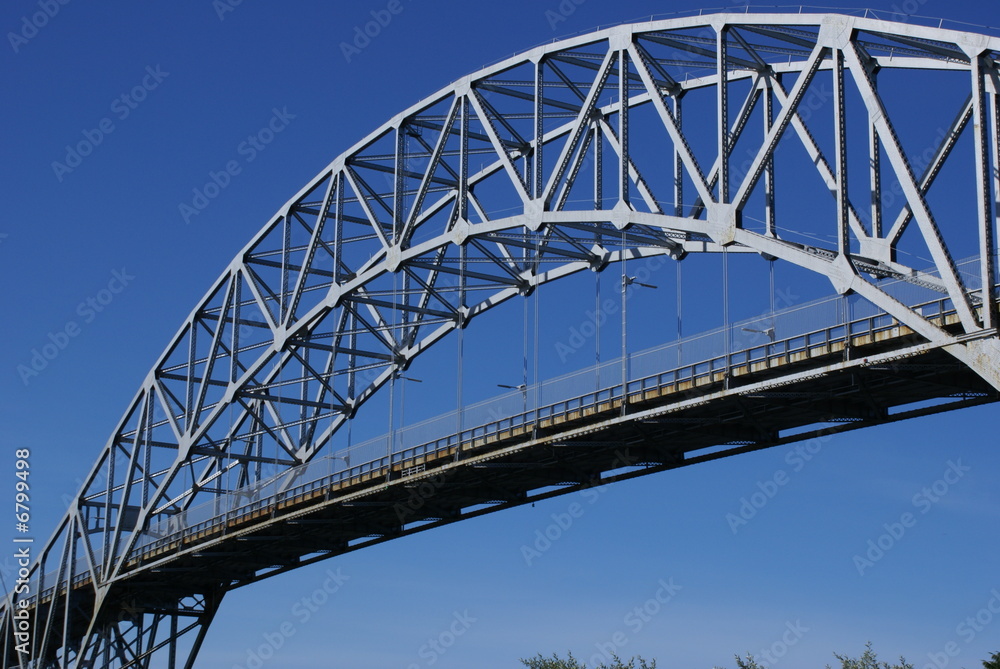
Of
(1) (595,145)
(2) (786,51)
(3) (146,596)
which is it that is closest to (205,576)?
(3) (146,596)

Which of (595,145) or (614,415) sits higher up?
(595,145)

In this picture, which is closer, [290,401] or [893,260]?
[893,260]

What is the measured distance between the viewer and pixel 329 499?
63625mm

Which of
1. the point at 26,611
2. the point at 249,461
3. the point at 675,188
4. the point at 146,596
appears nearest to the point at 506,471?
the point at 675,188

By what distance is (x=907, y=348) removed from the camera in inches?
1566

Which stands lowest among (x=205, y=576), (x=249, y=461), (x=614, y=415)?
(x=614, y=415)

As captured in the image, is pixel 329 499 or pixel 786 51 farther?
pixel 329 499

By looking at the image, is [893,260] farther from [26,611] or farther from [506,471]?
[26,611]

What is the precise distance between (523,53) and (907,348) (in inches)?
840

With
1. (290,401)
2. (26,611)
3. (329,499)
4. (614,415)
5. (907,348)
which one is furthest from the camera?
(26,611)

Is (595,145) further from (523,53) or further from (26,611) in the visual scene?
(26,611)

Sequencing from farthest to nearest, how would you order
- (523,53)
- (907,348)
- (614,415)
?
(523,53)
(614,415)
(907,348)

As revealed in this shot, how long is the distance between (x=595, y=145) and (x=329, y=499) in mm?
17805

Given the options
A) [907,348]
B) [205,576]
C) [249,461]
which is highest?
[249,461]
